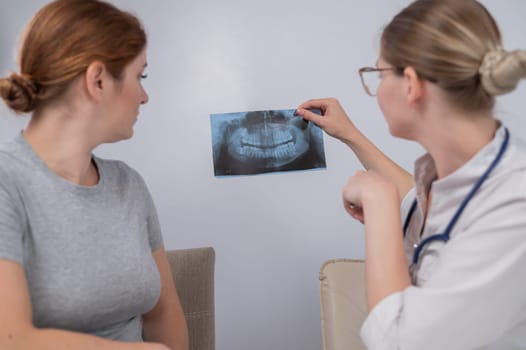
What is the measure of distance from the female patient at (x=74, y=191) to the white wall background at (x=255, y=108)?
657 millimetres

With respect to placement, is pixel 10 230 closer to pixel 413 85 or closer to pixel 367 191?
pixel 367 191

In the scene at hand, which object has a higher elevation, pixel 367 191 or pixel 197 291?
pixel 367 191

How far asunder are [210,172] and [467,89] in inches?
42.9

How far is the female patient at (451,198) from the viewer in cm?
70

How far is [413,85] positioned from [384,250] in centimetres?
29

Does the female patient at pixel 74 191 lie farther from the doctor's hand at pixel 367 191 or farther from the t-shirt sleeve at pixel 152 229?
the doctor's hand at pixel 367 191

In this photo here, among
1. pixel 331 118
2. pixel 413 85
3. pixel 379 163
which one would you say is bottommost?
pixel 379 163

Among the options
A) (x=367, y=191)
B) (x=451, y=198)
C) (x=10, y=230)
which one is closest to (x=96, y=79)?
(x=10, y=230)

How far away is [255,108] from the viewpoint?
68.7 inches

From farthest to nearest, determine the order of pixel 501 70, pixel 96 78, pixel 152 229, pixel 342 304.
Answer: pixel 342 304 < pixel 152 229 < pixel 96 78 < pixel 501 70

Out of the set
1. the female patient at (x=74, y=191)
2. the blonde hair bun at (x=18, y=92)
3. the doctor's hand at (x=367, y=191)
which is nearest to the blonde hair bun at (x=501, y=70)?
the doctor's hand at (x=367, y=191)

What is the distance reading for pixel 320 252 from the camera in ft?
5.69

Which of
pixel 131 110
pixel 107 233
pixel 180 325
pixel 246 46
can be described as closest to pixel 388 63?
pixel 131 110

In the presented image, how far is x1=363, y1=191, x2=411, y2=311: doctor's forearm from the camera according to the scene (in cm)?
77
